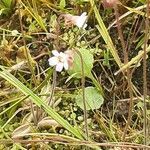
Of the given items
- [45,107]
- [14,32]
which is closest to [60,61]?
[45,107]

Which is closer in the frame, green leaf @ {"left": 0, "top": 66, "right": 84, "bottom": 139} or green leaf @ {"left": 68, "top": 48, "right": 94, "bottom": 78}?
green leaf @ {"left": 0, "top": 66, "right": 84, "bottom": 139}

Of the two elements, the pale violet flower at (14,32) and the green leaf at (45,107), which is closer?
the green leaf at (45,107)

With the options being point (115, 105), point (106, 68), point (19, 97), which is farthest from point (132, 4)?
point (19, 97)

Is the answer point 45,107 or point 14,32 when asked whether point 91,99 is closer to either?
point 45,107

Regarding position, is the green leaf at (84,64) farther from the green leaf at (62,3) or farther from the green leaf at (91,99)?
the green leaf at (62,3)

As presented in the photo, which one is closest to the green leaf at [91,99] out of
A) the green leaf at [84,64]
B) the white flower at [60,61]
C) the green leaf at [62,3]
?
the green leaf at [84,64]

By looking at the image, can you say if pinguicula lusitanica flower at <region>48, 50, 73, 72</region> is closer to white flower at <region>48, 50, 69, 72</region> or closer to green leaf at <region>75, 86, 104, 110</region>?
white flower at <region>48, 50, 69, 72</region>

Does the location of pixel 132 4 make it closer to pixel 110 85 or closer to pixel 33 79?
pixel 110 85

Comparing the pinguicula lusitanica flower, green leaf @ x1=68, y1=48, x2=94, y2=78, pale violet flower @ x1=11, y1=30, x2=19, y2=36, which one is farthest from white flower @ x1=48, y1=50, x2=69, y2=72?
pale violet flower @ x1=11, y1=30, x2=19, y2=36

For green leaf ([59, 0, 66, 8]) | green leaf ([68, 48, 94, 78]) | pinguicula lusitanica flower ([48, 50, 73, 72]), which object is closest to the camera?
pinguicula lusitanica flower ([48, 50, 73, 72])
